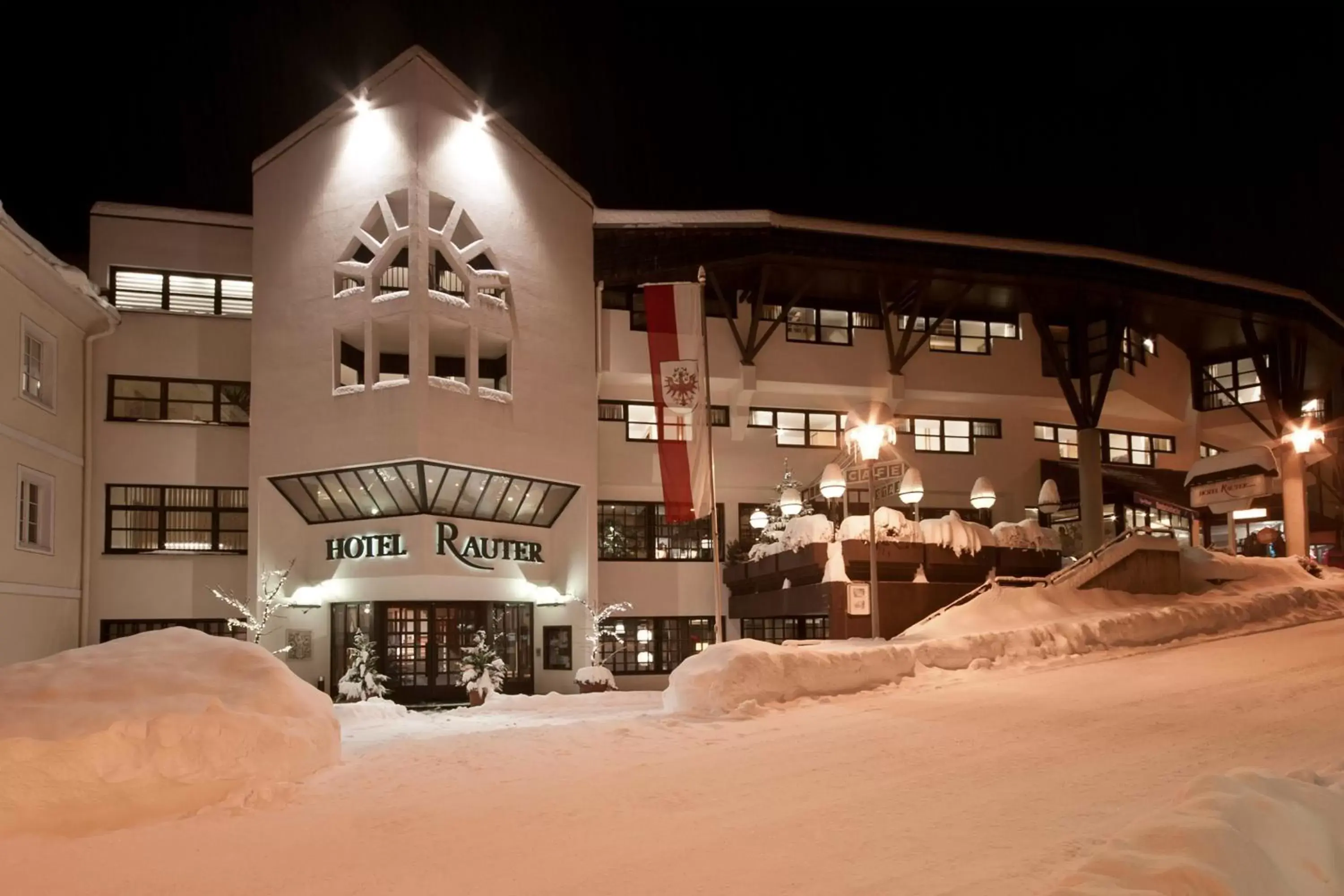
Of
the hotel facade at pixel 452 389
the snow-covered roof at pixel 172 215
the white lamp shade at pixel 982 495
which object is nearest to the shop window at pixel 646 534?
the hotel facade at pixel 452 389

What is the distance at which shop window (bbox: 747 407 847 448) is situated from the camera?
100 ft

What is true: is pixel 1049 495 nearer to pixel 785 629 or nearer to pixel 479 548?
pixel 785 629

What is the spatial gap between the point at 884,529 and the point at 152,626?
56.0ft

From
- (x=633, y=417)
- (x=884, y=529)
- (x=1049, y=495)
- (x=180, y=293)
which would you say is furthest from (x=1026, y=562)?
(x=180, y=293)

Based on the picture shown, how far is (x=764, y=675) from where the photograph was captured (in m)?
13.7

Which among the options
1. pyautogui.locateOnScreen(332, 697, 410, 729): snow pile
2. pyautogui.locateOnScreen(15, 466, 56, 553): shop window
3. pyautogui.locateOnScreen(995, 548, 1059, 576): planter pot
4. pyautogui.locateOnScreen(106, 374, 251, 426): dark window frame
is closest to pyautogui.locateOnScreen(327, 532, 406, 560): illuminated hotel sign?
pyautogui.locateOnScreen(106, 374, 251, 426): dark window frame

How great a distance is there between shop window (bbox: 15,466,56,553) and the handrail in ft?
58.0

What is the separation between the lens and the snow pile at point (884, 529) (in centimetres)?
2217

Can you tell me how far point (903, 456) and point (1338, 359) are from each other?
17287 mm

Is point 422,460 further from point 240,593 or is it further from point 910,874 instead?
point 910,874

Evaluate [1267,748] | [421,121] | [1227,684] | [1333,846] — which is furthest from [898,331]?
[1333,846]

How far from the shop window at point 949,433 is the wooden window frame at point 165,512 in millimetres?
18697

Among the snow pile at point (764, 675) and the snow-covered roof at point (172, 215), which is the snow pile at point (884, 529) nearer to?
the snow pile at point (764, 675)

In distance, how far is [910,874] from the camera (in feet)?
21.1
